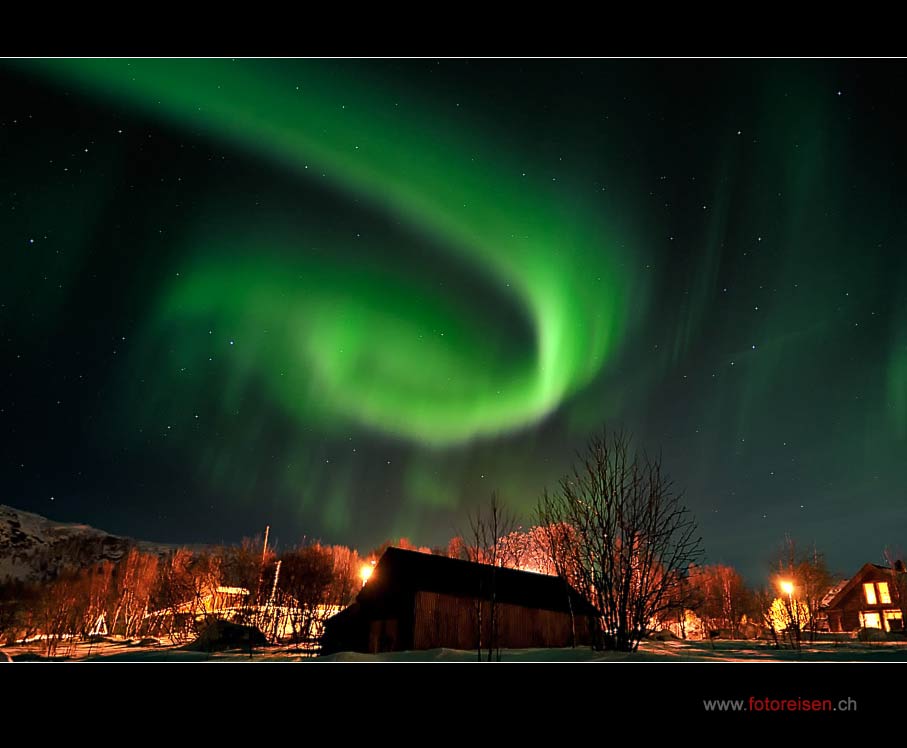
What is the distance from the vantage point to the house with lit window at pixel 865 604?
32562 mm

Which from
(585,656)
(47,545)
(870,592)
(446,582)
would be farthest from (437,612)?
(47,545)

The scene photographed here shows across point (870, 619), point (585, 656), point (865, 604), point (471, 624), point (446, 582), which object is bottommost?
point (870, 619)

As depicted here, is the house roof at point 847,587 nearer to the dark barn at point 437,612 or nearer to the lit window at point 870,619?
the lit window at point 870,619

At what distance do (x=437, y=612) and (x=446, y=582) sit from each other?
4.88 ft

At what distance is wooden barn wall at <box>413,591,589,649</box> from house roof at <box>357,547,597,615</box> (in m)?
0.36

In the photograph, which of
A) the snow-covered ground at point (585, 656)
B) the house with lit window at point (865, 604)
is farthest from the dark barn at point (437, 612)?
the house with lit window at point (865, 604)

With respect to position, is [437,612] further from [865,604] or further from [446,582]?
[865,604]

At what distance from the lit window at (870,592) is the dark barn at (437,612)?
26482 mm

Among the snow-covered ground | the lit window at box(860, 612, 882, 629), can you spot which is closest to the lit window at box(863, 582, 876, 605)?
the lit window at box(860, 612, 882, 629)

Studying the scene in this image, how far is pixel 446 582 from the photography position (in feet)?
71.5
